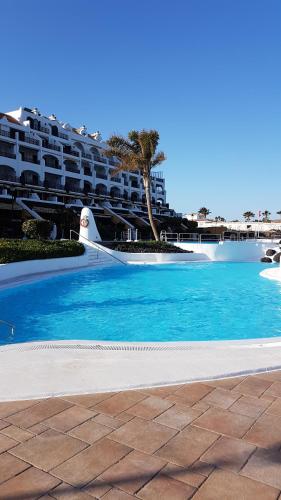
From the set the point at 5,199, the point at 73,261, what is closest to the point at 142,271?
the point at 73,261

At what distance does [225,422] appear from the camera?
3.12 metres

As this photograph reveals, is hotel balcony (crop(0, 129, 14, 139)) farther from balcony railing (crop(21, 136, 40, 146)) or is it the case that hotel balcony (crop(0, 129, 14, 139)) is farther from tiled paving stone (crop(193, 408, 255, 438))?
tiled paving stone (crop(193, 408, 255, 438))

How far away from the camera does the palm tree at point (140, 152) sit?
29.9 metres

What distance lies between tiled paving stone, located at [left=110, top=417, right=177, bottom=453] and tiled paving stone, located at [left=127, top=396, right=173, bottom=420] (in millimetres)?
109

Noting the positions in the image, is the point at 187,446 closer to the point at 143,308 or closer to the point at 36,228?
the point at 143,308

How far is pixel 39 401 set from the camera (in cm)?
349

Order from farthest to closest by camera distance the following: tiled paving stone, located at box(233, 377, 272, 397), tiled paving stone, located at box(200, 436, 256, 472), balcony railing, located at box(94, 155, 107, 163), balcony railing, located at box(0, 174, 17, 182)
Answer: balcony railing, located at box(94, 155, 107, 163)
balcony railing, located at box(0, 174, 17, 182)
tiled paving stone, located at box(233, 377, 272, 397)
tiled paving stone, located at box(200, 436, 256, 472)

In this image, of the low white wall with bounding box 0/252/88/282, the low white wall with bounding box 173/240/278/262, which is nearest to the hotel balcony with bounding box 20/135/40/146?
the low white wall with bounding box 173/240/278/262

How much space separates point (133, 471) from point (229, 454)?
71 centimetres

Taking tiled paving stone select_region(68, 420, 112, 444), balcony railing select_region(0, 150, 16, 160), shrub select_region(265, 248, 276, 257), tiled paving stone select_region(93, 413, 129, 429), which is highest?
balcony railing select_region(0, 150, 16, 160)

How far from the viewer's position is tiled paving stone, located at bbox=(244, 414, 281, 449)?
2.79m

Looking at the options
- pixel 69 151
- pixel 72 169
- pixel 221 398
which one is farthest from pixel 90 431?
pixel 69 151

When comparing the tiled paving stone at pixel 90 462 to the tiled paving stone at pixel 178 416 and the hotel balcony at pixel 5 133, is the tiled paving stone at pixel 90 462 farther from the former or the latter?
the hotel balcony at pixel 5 133

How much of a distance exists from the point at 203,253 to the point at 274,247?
583 cm
